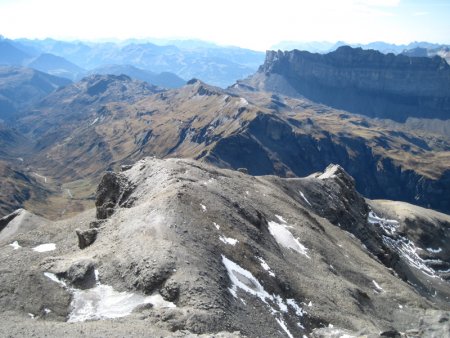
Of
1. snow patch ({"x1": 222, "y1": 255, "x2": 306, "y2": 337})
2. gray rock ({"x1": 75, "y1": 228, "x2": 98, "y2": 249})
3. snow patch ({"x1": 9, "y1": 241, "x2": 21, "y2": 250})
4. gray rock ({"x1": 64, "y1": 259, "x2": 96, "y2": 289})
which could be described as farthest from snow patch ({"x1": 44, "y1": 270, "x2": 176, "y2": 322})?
snow patch ({"x1": 9, "y1": 241, "x2": 21, "y2": 250})

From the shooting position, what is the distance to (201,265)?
152 feet

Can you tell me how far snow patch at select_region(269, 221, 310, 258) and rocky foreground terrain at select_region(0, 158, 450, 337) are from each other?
0.24 meters

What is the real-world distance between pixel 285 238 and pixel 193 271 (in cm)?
2968

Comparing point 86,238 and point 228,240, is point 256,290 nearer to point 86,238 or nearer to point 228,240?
point 228,240

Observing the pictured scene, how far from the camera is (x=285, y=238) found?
71188 millimetres

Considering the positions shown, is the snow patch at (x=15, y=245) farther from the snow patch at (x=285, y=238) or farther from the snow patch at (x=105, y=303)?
the snow patch at (x=285, y=238)

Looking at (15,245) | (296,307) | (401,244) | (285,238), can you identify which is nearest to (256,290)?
(296,307)

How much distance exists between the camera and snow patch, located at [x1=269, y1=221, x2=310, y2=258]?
2729 inches

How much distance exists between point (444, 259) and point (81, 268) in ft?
430

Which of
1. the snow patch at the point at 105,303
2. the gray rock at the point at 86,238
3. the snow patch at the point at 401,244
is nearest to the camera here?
the snow patch at the point at 105,303

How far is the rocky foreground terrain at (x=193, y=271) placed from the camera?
41031 millimetres

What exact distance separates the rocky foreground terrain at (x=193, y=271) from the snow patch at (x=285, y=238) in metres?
0.24

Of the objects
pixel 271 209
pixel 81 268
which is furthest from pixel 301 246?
pixel 81 268

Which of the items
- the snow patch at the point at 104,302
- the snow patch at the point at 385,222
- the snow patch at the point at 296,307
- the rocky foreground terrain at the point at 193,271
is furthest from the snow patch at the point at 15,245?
the snow patch at the point at 385,222
